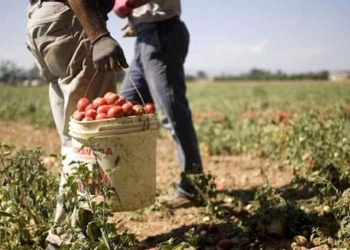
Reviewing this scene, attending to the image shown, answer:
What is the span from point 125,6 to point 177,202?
149 centimetres

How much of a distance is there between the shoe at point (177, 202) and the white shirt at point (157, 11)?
4.39ft

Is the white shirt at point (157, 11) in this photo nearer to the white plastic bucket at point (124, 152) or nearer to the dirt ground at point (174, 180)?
the white plastic bucket at point (124, 152)

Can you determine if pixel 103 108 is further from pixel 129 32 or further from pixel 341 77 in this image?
pixel 341 77

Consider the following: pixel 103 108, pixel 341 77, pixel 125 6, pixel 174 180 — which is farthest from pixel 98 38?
pixel 341 77

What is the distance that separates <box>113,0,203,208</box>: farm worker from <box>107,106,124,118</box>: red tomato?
0.95m

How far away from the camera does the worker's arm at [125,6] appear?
280 cm

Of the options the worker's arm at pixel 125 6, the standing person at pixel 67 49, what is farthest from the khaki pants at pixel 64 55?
the worker's arm at pixel 125 6

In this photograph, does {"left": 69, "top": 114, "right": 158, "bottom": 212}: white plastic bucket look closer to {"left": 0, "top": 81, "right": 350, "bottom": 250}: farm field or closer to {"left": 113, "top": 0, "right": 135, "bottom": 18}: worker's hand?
{"left": 0, "top": 81, "right": 350, "bottom": 250}: farm field

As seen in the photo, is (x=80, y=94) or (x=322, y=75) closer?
(x=80, y=94)

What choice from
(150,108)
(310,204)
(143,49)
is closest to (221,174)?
(310,204)

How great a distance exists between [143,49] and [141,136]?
112 centimetres

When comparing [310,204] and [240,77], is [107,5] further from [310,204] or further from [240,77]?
[240,77]

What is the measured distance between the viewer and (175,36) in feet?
9.90

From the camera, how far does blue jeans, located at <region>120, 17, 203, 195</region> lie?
2.99 meters
